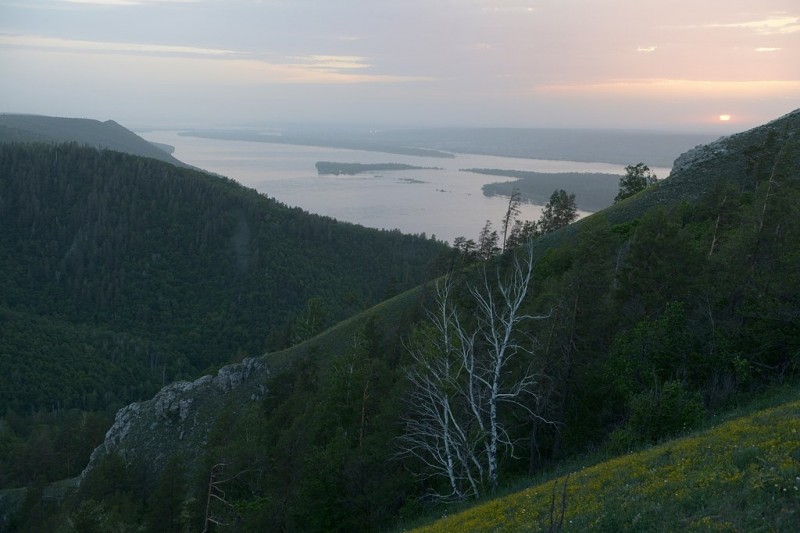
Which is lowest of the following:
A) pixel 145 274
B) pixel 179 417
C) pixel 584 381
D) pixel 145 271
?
pixel 145 274

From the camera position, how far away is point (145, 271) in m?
117

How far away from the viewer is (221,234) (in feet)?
427

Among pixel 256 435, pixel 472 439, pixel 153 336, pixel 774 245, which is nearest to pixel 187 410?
pixel 256 435

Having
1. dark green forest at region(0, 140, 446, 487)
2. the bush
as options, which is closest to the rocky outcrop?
dark green forest at region(0, 140, 446, 487)

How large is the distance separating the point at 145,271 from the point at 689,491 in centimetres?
12278

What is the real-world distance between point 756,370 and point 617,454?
17.8 feet

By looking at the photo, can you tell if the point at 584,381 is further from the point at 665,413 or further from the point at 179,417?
the point at 179,417

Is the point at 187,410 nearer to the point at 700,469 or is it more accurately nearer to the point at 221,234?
the point at 700,469

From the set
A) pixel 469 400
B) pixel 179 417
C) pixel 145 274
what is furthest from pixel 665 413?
pixel 145 274

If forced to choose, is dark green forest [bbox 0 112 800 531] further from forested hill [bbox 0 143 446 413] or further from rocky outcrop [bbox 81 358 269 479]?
forested hill [bbox 0 143 446 413]

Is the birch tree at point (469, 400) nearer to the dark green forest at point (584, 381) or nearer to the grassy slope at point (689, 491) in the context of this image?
the dark green forest at point (584, 381)

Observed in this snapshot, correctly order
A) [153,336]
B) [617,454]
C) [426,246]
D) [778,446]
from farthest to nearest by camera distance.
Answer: [426,246] < [153,336] < [617,454] < [778,446]

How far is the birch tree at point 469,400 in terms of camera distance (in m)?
16.5

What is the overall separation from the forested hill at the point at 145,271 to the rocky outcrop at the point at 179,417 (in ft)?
73.5
